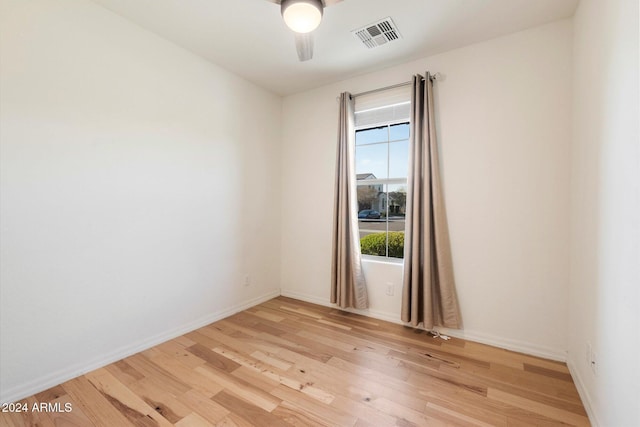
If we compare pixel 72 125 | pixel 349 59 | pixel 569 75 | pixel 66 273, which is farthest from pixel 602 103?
pixel 66 273

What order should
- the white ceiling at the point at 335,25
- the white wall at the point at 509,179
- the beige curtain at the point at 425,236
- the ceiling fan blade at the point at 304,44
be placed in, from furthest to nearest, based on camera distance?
1. the beige curtain at the point at 425,236
2. the white wall at the point at 509,179
3. the white ceiling at the point at 335,25
4. the ceiling fan blade at the point at 304,44

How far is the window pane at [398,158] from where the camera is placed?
2865 mm

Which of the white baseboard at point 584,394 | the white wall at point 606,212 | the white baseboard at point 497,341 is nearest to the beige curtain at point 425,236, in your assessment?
the white baseboard at point 497,341

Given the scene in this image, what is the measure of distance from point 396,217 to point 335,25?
1866mm

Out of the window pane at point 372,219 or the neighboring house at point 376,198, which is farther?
the window pane at point 372,219

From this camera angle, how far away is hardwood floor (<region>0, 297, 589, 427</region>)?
1.56m

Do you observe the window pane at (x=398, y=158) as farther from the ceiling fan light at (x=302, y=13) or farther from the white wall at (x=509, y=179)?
the ceiling fan light at (x=302, y=13)

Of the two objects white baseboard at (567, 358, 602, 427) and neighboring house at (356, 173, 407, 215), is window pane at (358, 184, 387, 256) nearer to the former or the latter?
neighboring house at (356, 173, 407, 215)

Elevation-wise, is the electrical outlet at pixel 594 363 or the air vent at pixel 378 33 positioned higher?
the air vent at pixel 378 33

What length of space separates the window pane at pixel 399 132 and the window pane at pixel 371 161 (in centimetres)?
13

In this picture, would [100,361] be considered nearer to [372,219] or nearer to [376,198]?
[372,219]

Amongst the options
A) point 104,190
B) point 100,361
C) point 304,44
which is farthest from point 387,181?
point 100,361

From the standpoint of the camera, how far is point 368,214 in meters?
3.12

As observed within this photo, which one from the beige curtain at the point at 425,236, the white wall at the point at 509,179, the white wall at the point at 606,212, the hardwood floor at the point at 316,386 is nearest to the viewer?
the white wall at the point at 606,212
